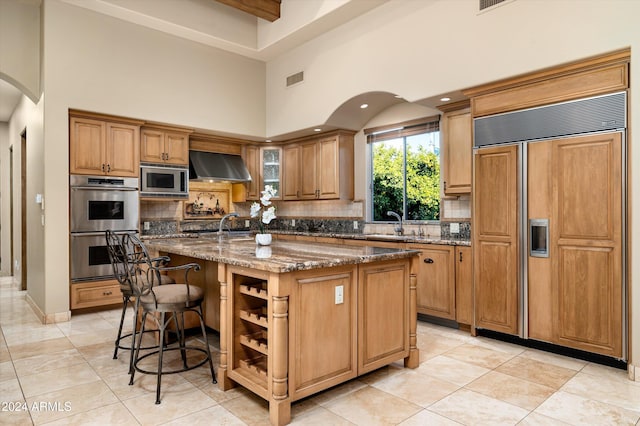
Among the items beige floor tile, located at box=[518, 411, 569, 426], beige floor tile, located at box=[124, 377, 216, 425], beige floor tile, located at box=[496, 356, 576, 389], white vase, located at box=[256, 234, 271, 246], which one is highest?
white vase, located at box=[256, 234, 271, 246]

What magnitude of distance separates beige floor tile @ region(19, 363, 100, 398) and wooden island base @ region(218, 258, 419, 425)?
1065 mm

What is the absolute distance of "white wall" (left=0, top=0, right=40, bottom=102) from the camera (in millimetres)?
4633

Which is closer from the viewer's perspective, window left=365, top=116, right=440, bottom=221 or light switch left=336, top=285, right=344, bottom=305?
light switch left=336, top=285, right=344, bottom=305

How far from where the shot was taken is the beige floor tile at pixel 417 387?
8.59 ft

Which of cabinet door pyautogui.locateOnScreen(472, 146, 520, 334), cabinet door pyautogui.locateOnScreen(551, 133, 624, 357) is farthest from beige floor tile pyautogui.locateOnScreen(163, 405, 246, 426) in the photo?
cabinet door pyautogui.locateOnScreen(551, 133, 624, 357)

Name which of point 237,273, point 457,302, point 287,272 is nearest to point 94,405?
point 237,273

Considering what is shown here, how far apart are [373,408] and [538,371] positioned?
149 centimetres

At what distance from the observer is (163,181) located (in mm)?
5559

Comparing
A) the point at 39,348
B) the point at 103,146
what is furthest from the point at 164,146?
the point at 39,348

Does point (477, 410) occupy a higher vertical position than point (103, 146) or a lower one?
lower

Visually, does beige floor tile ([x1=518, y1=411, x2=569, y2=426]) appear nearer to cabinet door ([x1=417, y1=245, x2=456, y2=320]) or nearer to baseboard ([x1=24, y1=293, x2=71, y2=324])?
cabinet door ([x1=417, y1=245, x2=456, y2=320])

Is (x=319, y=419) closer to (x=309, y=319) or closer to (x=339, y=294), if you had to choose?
(x=309, y=319)

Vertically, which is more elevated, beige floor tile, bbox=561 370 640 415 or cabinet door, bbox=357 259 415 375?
cabinet door, bbox=357 259 415 375

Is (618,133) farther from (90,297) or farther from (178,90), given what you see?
(90,297)
